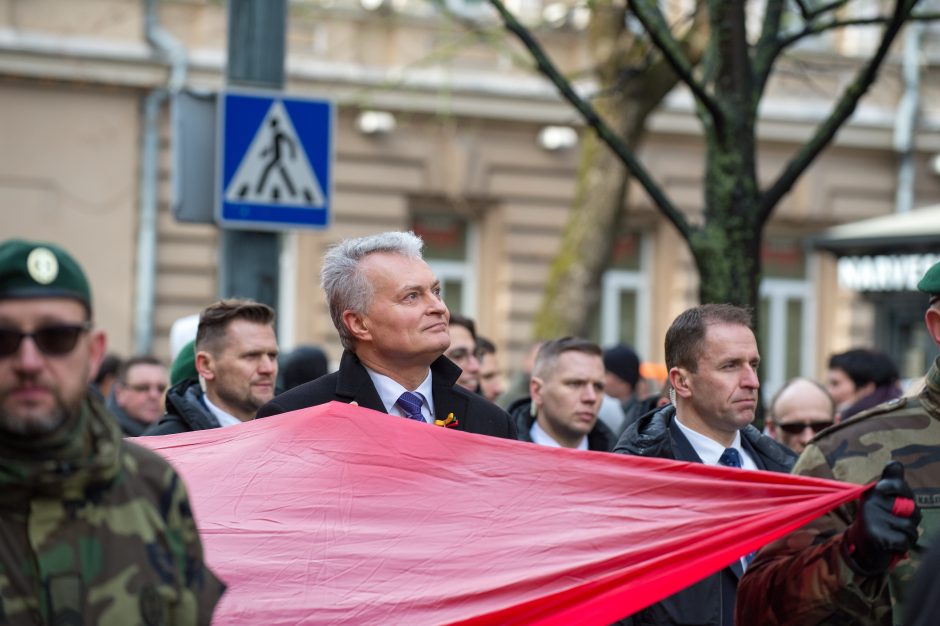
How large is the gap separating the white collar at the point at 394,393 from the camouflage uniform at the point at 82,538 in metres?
2.04

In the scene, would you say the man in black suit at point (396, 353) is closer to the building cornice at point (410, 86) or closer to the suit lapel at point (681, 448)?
the suit lapel at point (681, 448)

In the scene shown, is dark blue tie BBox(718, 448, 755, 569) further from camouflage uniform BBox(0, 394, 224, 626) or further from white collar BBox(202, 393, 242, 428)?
camouflage uniform BBox(0, 394, 224, 626)

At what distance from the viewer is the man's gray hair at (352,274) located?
5.45 metres

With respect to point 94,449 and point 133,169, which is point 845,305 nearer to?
point 133,169

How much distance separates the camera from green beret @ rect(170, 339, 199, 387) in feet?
24.5

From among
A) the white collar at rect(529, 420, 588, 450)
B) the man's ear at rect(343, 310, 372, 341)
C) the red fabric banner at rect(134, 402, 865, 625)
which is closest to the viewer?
the red fabric banner at rect(134, 402, 865, 625)

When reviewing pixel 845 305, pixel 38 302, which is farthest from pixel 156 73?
pixel 38 302

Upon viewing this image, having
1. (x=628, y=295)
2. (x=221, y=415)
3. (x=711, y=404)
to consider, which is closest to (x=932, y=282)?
(x=711, y=404)

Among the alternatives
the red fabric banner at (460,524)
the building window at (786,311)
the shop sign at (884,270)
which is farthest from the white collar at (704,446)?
the building window at (786,311)

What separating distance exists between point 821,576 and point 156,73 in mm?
16188

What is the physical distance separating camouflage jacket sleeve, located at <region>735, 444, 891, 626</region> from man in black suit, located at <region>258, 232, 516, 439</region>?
131cm

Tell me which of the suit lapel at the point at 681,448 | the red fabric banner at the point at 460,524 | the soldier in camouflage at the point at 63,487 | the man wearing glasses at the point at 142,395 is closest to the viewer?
the soldier in camouflage at the point at 63,487

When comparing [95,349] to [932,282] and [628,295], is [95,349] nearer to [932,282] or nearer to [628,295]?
[932,282]

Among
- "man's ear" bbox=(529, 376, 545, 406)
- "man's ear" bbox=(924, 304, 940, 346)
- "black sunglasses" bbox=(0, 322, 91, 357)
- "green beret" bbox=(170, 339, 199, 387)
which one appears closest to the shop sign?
"man's ear" bbox=(529, 376, 545, 406)
